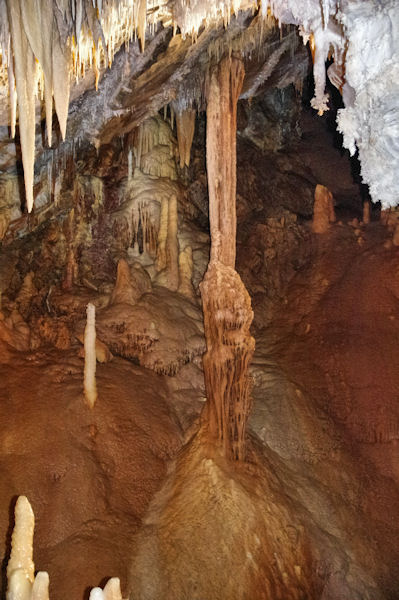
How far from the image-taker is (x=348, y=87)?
174 inches

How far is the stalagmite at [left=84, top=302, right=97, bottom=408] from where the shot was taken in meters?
7.64

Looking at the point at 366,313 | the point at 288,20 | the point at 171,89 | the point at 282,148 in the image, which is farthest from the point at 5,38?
the point at 282,148

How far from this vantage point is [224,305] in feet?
24.8

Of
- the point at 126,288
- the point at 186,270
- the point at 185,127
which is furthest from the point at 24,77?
the point at 186,270

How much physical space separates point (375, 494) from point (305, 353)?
329 centimetres

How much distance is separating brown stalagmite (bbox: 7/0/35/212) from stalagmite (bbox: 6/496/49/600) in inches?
119

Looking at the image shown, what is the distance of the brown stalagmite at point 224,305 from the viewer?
735 cm

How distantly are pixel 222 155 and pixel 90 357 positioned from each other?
3986mm

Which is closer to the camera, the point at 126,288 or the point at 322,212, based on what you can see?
the point at 126,288

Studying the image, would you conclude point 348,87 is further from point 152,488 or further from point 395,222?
point 395,222

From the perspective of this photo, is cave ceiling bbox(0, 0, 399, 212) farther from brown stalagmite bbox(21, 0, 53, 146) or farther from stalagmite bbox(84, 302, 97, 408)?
stalagmite bbox(84, 302, 97, 408)

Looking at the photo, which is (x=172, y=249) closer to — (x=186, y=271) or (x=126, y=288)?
(x=186, y=271)

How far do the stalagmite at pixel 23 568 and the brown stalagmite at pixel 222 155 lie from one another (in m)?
5.11

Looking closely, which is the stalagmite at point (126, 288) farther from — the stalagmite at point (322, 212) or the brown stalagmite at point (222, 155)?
the stalagmite at point (322, 212)
